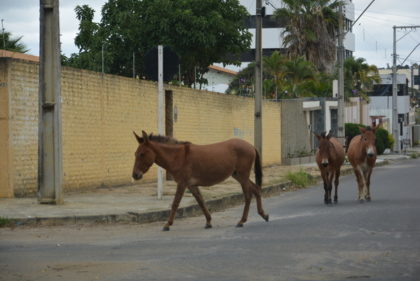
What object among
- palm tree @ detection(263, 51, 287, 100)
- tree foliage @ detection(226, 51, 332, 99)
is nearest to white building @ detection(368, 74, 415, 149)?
tree foliage @ detection(226, 51, 332, 99)

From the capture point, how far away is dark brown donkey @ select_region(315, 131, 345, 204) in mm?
18516

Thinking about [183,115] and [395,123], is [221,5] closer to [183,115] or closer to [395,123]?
[183,115]

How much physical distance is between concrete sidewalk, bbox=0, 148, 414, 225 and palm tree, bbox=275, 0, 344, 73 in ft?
128

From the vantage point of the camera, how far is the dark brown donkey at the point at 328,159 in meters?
18.5

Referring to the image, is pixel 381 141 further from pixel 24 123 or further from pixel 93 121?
pixel 24 123

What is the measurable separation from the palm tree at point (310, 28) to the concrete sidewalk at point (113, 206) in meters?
39.1

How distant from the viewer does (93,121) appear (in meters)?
21.6

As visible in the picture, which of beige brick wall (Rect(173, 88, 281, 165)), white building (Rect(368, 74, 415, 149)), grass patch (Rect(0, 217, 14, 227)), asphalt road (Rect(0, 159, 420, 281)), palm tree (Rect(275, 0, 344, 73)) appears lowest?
asphalt road (Rect(0, 159, 420, 281))

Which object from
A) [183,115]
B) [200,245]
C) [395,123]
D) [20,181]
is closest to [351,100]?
[395,123]

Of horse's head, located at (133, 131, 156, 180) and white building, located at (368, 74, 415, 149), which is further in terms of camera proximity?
white building, located at (368, 74, 415, 149)

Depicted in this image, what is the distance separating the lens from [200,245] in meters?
11.7

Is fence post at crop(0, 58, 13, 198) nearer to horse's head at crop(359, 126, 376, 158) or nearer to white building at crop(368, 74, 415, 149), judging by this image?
horse's head at crop(359, 126, 376, 158)

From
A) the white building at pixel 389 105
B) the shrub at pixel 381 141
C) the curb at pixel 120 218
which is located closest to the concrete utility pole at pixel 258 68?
the curb at pixel 120 218

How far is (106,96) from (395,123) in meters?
41.1
